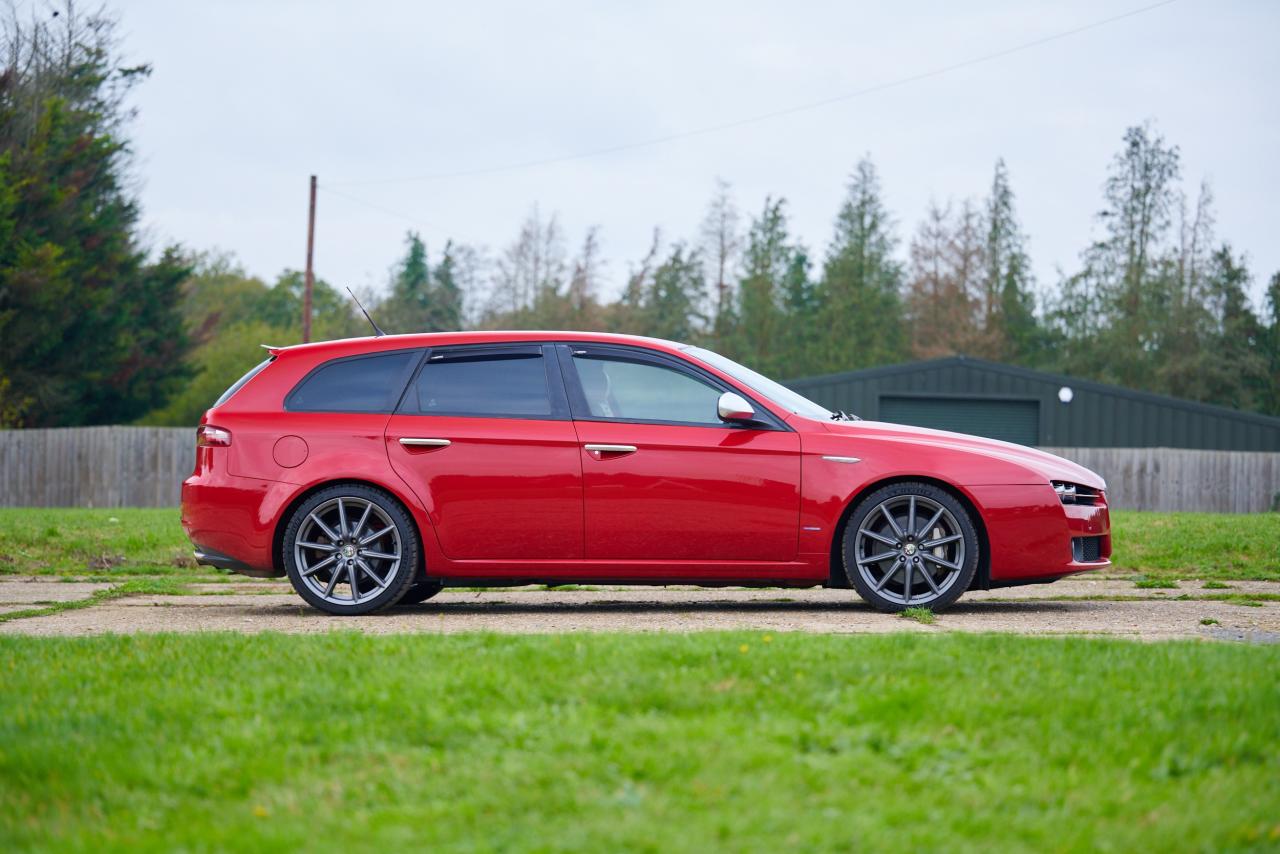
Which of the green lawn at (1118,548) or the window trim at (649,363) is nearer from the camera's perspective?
the window trim at (649,363)

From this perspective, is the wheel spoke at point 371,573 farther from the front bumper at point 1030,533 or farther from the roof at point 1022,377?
the roof at point 1022,377

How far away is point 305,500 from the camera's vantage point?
8.09m

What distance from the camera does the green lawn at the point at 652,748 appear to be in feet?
11.7

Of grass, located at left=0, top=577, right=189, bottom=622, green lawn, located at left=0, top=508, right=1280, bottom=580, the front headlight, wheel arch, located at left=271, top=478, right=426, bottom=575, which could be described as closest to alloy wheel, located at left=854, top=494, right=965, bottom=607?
the front headlight

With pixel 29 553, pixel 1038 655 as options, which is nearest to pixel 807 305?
pixel 29 553

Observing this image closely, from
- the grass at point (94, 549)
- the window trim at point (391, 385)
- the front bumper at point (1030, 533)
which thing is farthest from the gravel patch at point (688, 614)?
the grass at point (94, 549)

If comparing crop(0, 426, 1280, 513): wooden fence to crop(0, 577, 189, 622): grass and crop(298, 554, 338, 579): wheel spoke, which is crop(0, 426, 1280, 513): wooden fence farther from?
crop(298, 554, 338, 579): wheel spoke

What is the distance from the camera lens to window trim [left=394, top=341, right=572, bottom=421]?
808 cm

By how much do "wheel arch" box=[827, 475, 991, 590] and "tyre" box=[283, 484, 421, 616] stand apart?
94.2 inches

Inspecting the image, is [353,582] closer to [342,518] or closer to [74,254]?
[342,518]

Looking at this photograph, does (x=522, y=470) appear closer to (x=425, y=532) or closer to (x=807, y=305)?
(x=425, y=532)

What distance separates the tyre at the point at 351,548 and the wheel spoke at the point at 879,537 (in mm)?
2538

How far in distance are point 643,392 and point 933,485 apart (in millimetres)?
1746

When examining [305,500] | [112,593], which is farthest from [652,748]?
[112,593]
